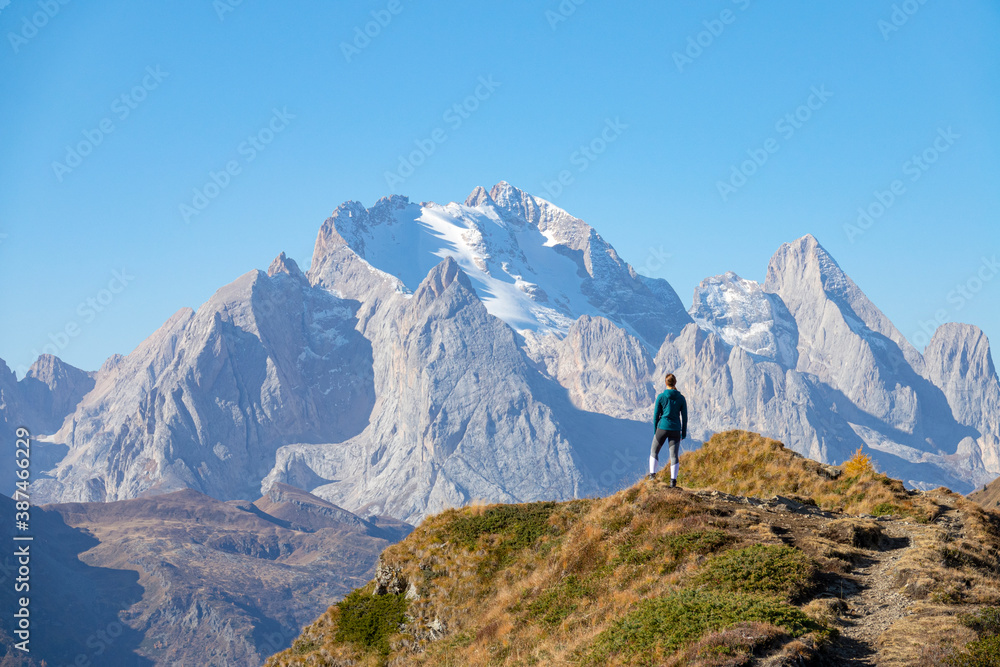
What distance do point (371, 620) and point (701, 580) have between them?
14.3m

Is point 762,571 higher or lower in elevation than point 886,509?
lower

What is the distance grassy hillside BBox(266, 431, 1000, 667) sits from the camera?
60.5 feet

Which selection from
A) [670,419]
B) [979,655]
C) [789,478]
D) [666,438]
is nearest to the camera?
[979,655]

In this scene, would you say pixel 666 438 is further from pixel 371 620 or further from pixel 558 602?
pixel 371 620

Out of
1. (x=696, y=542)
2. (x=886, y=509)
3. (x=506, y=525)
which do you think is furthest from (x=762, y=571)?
(x=506, y=525)

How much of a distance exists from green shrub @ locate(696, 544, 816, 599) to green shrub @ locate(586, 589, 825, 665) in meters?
0.96

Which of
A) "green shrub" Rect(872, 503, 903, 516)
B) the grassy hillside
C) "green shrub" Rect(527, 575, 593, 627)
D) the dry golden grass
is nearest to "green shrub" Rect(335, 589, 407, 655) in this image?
the grassy hillside

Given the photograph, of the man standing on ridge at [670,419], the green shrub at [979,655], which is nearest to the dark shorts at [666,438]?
the man standing on ridge at [670,419]

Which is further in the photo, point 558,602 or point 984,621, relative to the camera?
point 558,602

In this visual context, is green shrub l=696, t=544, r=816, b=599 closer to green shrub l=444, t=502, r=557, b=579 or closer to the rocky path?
the rocky path

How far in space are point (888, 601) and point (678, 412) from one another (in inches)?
353

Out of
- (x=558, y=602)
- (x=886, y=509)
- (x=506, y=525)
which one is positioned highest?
(x=886, y=509)

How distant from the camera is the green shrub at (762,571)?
68.3ft

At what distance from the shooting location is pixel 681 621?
1903 centimetres
